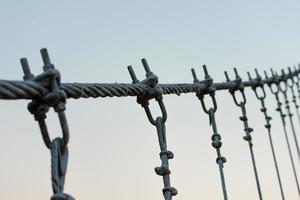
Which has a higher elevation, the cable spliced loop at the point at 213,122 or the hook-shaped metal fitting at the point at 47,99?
the cable spliced loop at the point at 213,122

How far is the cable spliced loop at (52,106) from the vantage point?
1200 millimetres

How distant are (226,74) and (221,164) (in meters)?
0.69

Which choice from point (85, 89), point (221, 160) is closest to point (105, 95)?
point (85, 89)

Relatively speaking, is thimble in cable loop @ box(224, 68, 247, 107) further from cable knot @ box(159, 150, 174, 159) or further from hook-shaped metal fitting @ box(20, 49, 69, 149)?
hook-shaped metal fitting @ box(20, 49, 69, 149)

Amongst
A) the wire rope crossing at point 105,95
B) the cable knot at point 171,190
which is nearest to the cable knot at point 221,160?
the wire rope crossing at point 105,95

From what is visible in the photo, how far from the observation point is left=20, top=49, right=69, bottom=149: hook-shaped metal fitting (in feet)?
4.02

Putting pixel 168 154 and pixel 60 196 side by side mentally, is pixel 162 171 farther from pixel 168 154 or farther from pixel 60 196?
pixel 60 196

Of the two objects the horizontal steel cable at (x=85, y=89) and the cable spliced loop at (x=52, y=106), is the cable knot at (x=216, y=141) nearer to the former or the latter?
the horizontal steel cable at (x=85, y=89)

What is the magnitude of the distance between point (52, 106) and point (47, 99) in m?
0.02

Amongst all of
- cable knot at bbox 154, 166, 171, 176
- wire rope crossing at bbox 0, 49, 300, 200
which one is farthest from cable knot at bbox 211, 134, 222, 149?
cable knot at bbox 154, 166, 171, 176

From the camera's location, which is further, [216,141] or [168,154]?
[216,141]

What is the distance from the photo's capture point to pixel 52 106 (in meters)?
1.23

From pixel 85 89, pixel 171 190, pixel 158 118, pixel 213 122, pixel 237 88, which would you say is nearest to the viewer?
pixel 85 89

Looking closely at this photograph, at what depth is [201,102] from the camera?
243cm
